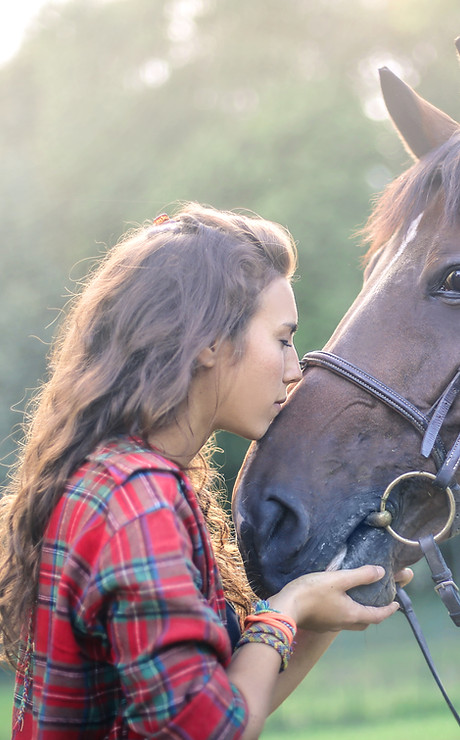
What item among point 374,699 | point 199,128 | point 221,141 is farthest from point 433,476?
point 199,128

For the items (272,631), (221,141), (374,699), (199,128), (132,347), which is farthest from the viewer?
(199,128)

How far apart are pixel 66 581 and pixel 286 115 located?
1071cm

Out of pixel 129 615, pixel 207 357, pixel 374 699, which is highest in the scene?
pixel 207 357

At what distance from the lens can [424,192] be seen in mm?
2145

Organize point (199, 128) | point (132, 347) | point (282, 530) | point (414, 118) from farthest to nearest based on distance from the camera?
point (199, 128)
point (414, 118)
point (282, 530)
point (132, 347)

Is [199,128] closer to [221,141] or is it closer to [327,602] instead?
[221,141]

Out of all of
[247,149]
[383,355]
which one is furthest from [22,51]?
[383,355]

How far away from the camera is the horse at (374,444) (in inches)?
70.4

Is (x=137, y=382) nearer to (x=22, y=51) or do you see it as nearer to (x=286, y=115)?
(x=286, y=115)

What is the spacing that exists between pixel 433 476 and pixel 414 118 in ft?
4.13

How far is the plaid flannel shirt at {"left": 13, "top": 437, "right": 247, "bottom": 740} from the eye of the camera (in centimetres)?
113

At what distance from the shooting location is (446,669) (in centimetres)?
799

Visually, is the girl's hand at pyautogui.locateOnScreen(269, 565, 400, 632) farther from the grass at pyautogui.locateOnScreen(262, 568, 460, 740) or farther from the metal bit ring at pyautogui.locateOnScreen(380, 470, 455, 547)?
the grass at pyautogui.locateOnScreen(262, 568, 460, 740)

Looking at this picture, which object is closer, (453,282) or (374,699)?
(453,282)
